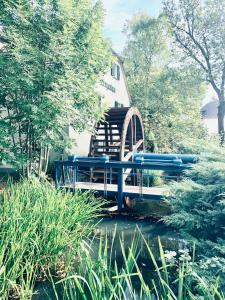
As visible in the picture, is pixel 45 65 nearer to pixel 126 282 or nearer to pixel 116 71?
pixel 126 282

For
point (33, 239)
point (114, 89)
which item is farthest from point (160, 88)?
point (33, 239)

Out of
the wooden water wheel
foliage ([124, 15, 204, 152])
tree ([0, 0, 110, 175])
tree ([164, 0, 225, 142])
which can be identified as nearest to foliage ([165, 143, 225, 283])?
tree ([0, 0, 110, 175])

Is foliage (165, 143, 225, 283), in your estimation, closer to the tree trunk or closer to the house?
the house

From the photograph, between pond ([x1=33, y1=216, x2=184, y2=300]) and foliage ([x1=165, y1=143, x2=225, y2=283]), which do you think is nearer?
foliage ([x1=165, y1=143, x2=225, y2=283])

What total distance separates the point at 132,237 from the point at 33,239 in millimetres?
3021

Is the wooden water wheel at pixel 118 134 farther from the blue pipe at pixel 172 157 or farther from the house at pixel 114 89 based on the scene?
the house at pixel 114 89

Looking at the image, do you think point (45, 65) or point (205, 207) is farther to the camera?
point (45, 65)

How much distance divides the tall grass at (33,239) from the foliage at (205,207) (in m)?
1.39

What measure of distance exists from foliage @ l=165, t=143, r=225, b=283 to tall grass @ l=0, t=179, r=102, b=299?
1391mm

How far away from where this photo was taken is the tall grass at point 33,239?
2.74 m

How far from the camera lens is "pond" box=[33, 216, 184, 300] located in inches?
171

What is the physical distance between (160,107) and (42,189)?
55.5 feet

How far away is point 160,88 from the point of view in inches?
798

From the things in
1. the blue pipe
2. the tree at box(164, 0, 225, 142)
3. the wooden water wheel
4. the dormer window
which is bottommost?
the blue pipe
